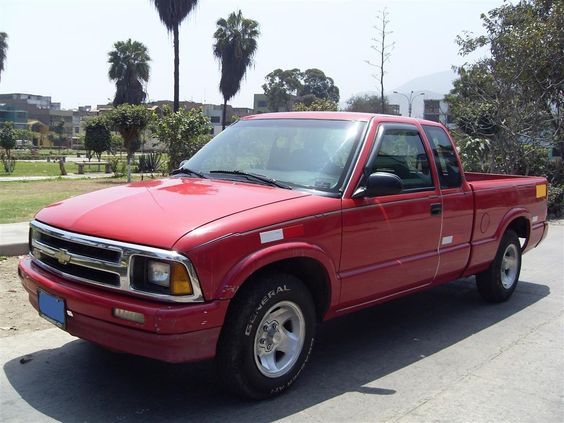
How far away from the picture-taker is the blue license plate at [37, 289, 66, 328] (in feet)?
11.5

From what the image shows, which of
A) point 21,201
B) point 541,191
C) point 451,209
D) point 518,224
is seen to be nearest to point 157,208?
point 451,209

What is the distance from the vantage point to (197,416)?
136 inches

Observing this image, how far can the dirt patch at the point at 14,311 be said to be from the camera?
16.3ft

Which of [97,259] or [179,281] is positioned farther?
[97,259]

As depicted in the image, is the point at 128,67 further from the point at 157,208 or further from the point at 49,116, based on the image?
the point at 49,116

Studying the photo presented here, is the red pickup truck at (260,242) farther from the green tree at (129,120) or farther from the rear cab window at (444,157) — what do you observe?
the green tree at (129,120)

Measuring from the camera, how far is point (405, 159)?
16.0 ft

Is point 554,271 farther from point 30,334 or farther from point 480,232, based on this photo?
point 30,334

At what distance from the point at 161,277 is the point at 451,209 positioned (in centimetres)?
295

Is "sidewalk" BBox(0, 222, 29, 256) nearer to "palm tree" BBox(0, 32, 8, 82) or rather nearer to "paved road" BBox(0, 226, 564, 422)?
"paved road" BBox(0, 226, 564, 422)

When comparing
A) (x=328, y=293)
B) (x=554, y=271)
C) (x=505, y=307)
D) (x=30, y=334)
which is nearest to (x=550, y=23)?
(x=554, y=271)

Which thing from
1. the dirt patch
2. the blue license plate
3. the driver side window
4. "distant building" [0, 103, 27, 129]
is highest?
"distant building" [0, 103, 27, 129]

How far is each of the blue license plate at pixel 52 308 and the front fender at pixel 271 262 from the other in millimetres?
1024

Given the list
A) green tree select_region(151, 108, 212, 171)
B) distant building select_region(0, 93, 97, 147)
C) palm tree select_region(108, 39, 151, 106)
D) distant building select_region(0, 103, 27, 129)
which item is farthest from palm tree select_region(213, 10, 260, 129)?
distant building select_region(0, 103, 27, 129)
